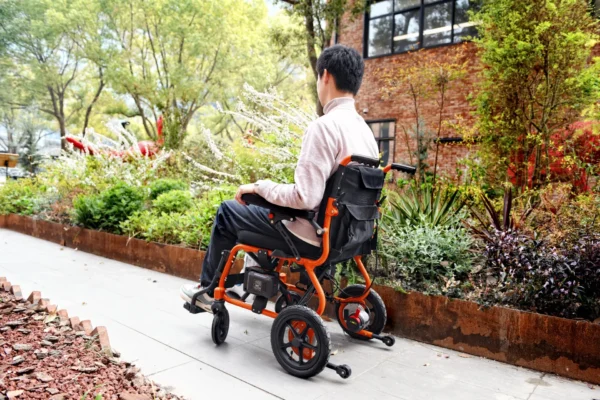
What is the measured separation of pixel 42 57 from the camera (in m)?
24.1

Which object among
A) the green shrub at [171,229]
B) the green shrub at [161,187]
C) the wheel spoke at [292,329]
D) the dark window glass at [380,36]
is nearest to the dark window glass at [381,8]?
the dark window glass at [380,36]

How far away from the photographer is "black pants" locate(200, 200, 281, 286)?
2.56 metres

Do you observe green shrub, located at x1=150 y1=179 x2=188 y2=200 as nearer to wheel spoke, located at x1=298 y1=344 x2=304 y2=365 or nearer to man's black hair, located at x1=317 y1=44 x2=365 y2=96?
man's black hair, located at x1=317 y1=44 x2=365 y2=96

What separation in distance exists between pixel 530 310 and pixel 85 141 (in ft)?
24.9

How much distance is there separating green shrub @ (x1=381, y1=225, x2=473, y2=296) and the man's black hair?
4.06ft

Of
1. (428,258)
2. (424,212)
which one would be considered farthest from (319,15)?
Result: (428,258)

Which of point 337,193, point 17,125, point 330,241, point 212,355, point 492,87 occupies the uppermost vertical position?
point 17,125

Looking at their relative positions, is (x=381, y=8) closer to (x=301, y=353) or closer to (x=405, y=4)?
(x=405, y=4)

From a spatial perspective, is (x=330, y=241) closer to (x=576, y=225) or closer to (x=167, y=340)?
(x=167, y=340)

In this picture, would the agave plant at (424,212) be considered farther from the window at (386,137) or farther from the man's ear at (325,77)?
the window at (386,137)

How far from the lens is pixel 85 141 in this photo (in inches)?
321

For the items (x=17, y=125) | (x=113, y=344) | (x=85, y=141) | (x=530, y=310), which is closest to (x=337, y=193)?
(x=530, y=310)

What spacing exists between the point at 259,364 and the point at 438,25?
37.0ft

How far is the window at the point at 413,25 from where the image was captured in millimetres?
11459
